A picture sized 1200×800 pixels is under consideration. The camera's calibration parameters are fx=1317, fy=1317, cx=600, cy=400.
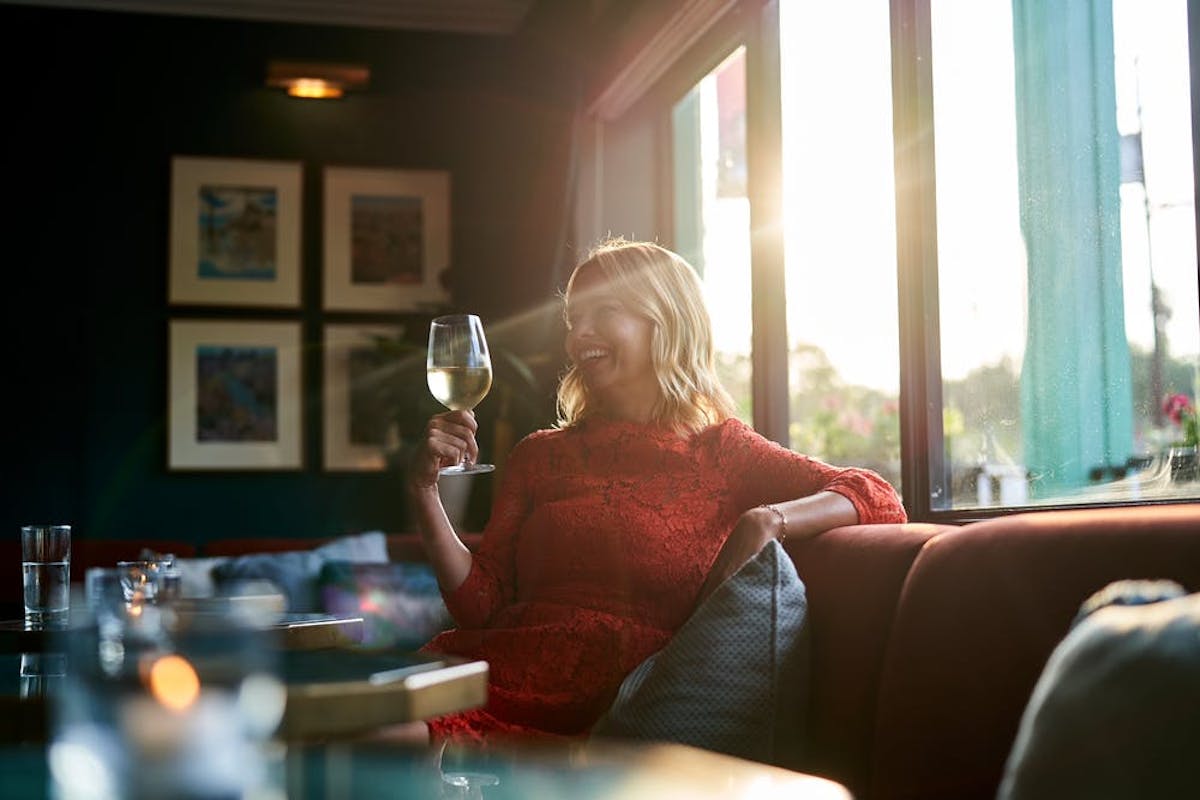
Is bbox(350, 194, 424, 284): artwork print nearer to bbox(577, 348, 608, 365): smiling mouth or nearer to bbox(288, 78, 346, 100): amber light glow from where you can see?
bbox(288, 78, 346, 100): amber light glow

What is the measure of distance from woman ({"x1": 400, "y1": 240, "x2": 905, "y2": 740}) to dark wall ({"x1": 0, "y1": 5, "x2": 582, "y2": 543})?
2.50 m

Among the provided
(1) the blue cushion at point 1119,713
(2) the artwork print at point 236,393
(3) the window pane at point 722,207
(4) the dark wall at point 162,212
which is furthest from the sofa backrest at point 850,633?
(2) the artwork print at point 236,393

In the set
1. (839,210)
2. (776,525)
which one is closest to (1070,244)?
(776,525)

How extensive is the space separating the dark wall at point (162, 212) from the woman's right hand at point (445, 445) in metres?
2.79

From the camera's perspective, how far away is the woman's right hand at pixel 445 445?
82.6 inches

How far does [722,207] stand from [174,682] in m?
3.48

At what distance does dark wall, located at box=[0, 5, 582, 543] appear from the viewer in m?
5.15

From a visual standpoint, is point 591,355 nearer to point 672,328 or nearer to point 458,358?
point 672,328

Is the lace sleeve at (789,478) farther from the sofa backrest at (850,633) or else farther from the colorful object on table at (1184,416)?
the colorful object on table at (1184,416)

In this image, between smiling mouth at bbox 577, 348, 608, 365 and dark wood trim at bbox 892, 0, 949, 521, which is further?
dark wood trim at bbox 892, 0, 949, 521

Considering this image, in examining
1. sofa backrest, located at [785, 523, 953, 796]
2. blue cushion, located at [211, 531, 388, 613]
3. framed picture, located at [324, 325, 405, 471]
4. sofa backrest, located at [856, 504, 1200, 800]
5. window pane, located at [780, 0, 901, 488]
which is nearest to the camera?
sofa backrest, located at [856, 504, 1200, 800]

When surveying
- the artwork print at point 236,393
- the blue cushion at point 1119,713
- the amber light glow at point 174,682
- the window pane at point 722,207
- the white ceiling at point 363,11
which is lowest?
the blue cushion at point 1119,713

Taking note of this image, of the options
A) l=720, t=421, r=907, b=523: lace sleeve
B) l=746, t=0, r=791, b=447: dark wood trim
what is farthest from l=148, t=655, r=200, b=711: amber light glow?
l=746, t=0, r=791, b=447: dark wood trim

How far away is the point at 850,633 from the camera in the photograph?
6.17 feet
